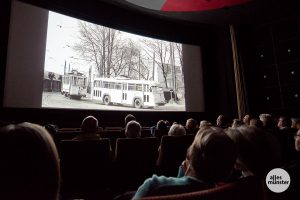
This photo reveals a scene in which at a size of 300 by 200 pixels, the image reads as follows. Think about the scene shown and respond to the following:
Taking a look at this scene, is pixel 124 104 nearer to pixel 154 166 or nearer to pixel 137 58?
pixel 137 58

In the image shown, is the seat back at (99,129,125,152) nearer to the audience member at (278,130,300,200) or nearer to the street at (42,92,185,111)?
the street at (42,92,185,111)

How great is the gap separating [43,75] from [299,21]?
725 centimetres

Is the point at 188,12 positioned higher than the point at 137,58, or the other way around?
the point at 188,12

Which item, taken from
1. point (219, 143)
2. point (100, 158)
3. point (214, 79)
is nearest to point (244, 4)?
point (214, 79)

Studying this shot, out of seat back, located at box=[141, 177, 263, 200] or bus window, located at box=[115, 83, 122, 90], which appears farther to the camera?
bus window, located at box=[115, 83, 122, 90]

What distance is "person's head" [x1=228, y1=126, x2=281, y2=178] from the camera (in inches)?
44.2

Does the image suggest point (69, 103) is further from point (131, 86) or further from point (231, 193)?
point (231, 193)

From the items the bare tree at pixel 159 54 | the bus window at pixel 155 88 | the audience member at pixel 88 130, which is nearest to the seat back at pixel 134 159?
the audience member at pixel 88 130

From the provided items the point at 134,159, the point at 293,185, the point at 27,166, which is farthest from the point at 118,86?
the point at 27,166

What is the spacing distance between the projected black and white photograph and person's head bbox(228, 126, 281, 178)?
5.00m

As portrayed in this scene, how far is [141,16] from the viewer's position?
737 centimetres

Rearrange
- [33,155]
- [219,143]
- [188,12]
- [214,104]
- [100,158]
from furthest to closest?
[214,104], [188,12], [100,158], [219,143], [33,155]

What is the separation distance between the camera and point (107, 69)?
6.29m

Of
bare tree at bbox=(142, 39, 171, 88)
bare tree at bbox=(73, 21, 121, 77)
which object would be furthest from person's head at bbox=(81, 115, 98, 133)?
bare tree at bbox=(142, 39, 171, 88)
